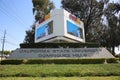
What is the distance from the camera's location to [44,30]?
3128 cm

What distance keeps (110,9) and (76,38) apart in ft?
53.3

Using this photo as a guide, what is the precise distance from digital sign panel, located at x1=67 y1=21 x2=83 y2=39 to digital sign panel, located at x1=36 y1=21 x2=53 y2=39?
2582 millimetres

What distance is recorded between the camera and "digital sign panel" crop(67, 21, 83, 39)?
97.5ft

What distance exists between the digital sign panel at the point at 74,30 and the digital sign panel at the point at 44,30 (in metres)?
2.58

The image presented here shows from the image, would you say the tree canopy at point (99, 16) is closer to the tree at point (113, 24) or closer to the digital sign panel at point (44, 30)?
the tree at point (113, 24)

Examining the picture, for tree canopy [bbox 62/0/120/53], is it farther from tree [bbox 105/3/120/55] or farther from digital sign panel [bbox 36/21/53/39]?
digital sign panel [bbox 36/21/53/39]

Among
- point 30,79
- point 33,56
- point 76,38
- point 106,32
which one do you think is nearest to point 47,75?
point 30,79

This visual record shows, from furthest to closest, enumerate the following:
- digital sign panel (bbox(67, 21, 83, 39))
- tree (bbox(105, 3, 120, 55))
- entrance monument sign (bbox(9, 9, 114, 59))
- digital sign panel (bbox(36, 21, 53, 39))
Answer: tree (bbox(105, 3, 120, 55)) → digital sign panel (bbox(36, 21, 53, 39)) → digital sign panel (bbox(67, 21, 83, 39)) → entrance monument sign (bbox(9, 9, 114, 59))

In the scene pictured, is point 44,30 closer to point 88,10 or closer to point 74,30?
point 74,30

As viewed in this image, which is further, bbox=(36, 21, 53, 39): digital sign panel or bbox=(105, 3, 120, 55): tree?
bbox=(105, 3, 120, 55): tree

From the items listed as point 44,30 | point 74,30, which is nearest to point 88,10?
point 74,30

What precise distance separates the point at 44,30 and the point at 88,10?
1584 centimetres

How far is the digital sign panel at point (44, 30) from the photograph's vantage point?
30.1 meters

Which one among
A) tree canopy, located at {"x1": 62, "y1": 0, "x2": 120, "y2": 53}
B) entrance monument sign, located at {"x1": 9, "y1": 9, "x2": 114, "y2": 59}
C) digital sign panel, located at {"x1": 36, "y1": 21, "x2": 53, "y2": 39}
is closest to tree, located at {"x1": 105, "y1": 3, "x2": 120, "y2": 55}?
tree canopy, located at {"x1": 62, "y1": 0, "x2": 120, "y2": 53}
